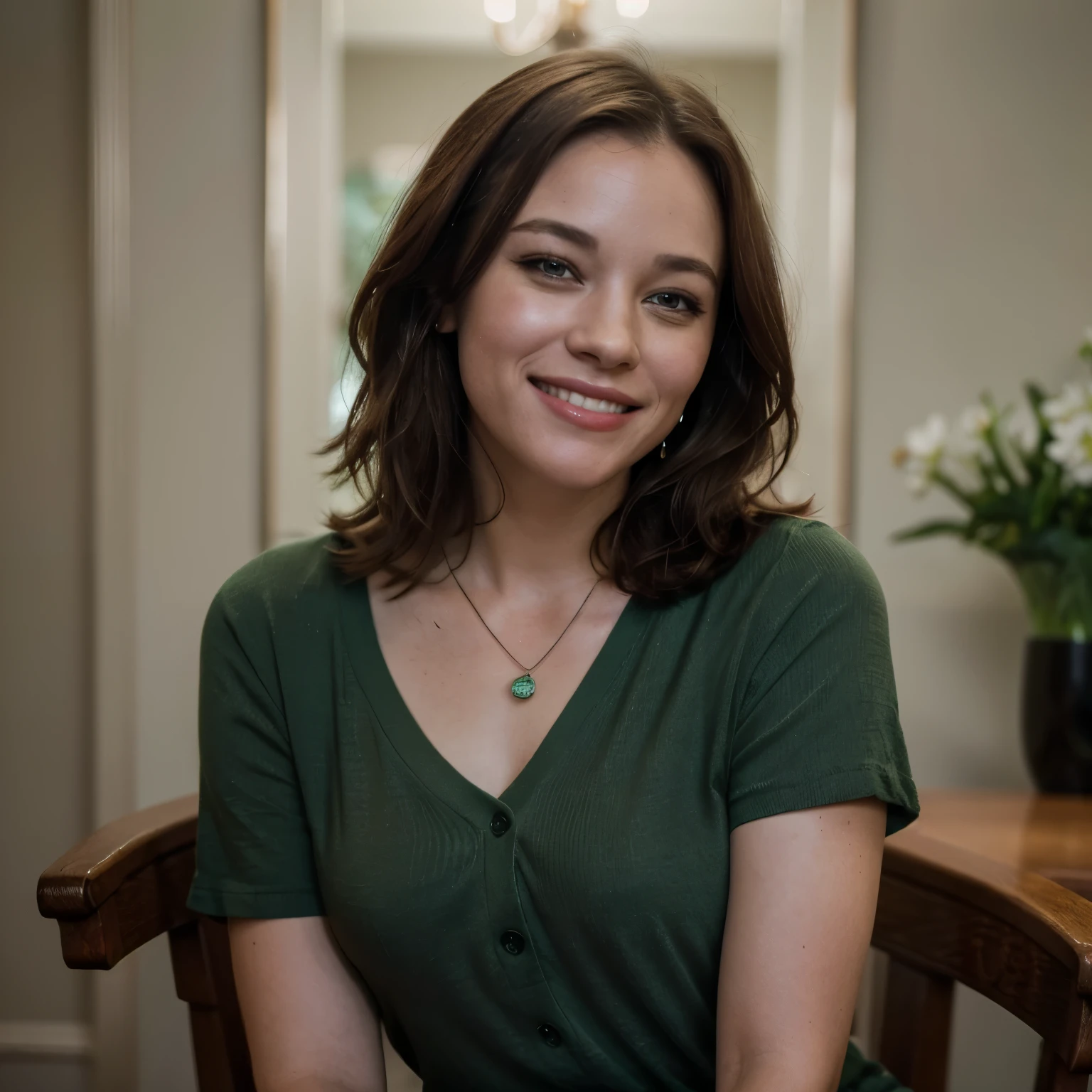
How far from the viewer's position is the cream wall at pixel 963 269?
1943 mm

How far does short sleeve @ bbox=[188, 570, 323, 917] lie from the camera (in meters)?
1.16

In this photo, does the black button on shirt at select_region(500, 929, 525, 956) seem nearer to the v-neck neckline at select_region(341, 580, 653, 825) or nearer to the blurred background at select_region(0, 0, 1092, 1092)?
the v-neck neckline at select_region(341, 580, 653, 825)

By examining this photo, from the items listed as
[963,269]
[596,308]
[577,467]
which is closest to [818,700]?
[577,467]

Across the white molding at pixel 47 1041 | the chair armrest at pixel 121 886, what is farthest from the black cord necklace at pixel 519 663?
the white molding at pixel 47 1041

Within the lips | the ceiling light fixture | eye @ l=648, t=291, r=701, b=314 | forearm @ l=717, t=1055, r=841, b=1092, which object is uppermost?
the ceiling light fixture

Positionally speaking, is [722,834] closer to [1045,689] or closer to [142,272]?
[1045,689]

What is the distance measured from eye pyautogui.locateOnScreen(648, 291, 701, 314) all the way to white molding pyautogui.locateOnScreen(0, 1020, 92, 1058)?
1.69 meters

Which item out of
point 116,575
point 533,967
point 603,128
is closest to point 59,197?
point 116,575

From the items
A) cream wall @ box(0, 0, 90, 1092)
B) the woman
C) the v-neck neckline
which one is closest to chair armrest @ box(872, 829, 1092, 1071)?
the woman

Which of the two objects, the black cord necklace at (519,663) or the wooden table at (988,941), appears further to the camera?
the black cord necklace at (519,663)

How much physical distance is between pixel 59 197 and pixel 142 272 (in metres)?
0.22

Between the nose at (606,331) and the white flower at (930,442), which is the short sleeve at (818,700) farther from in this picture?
the white flower at (930,442)

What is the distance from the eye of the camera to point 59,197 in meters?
2.01

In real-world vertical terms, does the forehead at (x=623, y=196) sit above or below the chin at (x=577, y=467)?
above
